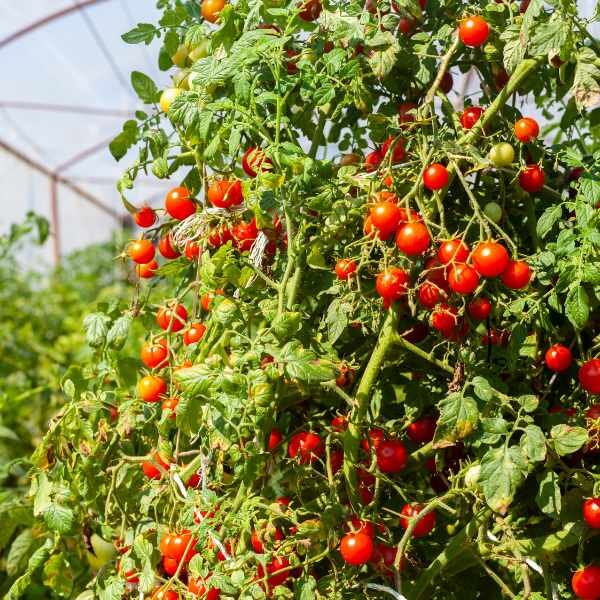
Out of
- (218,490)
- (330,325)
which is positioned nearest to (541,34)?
(330,325)

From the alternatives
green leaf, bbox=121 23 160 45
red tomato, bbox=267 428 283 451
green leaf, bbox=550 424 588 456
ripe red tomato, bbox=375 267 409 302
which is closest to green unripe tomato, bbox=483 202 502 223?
ripe red tomato, bbox=375 267 409 302

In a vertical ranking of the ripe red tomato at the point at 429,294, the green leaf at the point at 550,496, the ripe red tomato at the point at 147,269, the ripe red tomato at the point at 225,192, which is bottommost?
the green leaf at the point at 550,496

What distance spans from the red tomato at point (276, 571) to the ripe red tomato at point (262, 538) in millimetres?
19

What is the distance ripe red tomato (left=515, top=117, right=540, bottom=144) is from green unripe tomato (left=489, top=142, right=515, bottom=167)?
3cm

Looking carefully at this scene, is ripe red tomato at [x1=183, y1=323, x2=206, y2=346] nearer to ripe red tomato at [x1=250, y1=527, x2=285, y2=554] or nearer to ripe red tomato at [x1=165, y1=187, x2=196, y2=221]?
ripe red tomato at [x1=165, y1=187, x2=196, y2=221]

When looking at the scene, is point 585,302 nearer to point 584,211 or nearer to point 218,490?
point 584,211

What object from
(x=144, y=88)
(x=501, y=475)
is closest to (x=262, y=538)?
(x=501, y=475)

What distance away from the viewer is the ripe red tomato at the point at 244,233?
3.15 feet

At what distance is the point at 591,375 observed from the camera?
0.87m

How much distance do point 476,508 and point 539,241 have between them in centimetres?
32

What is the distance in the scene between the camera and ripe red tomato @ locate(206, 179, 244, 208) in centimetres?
95

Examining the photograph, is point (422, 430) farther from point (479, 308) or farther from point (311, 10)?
point (311, 10)

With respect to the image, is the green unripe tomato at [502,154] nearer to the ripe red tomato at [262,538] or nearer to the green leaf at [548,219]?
the green leaf at [548,219]

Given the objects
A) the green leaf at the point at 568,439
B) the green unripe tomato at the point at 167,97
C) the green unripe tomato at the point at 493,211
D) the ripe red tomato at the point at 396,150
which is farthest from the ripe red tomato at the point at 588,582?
the green unripe tomato at the point at 167,97
